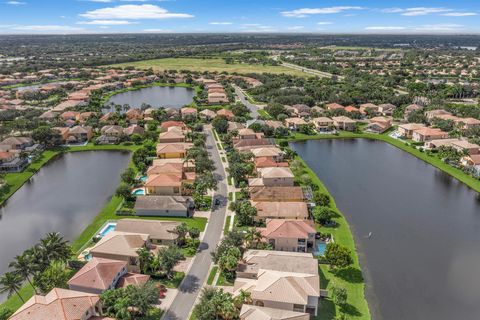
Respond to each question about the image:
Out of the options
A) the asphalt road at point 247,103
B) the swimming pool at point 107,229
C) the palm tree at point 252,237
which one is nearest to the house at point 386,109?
the asphalt road at point 247,103

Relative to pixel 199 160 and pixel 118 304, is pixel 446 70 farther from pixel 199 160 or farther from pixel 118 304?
pixel 118 304

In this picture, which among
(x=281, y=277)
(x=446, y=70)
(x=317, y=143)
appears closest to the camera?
(x=281, y=277)

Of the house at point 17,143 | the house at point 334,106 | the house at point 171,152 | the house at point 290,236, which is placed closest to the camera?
the house at point 290,236

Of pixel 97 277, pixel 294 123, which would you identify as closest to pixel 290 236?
pixel 97 277

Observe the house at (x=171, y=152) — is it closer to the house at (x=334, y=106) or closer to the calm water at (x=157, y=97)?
the calm water at (x=157, y=97)

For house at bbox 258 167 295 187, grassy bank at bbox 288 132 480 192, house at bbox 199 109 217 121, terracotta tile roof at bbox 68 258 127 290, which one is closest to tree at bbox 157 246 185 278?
terracotta tile roof at bbox 68 258 127 290

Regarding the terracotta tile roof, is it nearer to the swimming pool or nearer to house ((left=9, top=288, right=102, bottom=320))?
house ((left=9, top=288, right=102, bottom=320))

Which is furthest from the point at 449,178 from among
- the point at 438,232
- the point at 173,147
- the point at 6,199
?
the point at 6,199
